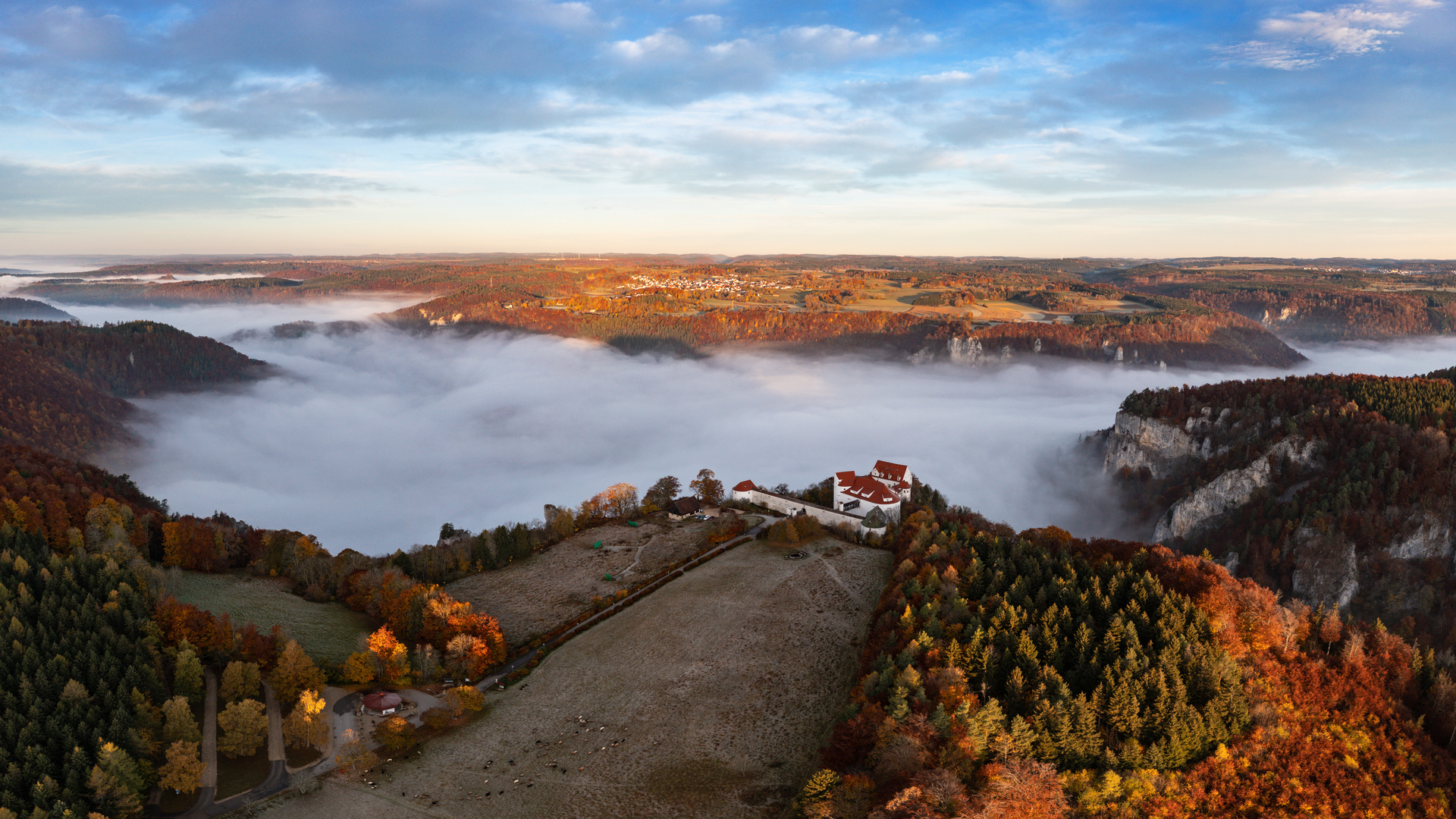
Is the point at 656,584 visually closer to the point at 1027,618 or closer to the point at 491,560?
the point at 491,560

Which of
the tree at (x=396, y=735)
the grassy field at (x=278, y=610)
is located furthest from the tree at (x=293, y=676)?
the tree at (x=396, y=735)

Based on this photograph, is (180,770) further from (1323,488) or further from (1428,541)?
(1428,541)

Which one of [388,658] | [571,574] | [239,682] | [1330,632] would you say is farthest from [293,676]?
[1330,632]

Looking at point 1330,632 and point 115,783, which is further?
point 1330,632

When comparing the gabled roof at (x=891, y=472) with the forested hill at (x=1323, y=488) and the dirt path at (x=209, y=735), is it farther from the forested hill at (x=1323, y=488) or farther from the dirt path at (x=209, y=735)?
the dirt path at (x=209, y=735)

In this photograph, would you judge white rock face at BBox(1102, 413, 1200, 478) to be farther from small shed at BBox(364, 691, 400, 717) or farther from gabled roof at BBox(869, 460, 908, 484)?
small shed at BBox(364, 691, 400, 717)

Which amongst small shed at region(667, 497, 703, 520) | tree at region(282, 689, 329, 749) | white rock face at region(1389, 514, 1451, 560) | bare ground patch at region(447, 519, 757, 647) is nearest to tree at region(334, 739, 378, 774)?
tree at region(282, 689, 329, 749)
